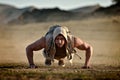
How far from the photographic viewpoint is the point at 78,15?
351 inches

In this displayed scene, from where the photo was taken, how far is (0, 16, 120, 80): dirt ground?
4.17 m

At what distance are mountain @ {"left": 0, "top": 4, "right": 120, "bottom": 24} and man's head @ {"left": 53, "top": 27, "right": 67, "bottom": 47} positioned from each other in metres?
3.38

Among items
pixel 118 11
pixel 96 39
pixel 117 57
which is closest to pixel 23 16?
pixel 96 39

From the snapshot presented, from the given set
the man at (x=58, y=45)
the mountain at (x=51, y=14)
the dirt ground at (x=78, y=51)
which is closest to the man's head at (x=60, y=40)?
the man at (x=58, y=45)

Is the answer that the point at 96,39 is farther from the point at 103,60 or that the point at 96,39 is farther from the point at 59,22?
the point at 103,60

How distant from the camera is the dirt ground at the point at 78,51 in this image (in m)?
4.17

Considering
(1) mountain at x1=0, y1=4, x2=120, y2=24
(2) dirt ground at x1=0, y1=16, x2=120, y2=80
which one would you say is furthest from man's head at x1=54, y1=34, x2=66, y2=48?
(1) mountain at x1=0, y1=4, x2=120, y2=24

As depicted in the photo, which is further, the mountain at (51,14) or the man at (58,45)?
the mountain at (51,14)

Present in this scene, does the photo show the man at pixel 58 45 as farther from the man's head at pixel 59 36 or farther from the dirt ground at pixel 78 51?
the dirt ground at pixel 78 51

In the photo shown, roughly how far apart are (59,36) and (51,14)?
4.81 meters

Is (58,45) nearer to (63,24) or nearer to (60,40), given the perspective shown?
(60,40)

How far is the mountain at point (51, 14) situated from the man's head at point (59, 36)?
11.1 ft

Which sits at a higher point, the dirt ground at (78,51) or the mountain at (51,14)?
the mountain at (51,14)

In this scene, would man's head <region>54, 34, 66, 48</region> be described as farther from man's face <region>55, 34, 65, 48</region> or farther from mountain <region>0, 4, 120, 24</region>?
mountain <region>0, 4, 120, 24</region>
